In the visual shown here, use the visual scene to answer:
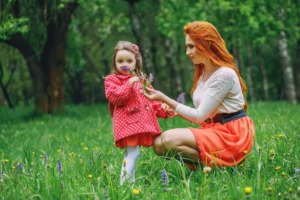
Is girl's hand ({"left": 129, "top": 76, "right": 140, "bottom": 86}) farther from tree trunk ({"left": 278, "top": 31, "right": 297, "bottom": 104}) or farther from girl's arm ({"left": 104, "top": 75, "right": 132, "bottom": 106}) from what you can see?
Answer: tree trunk ({"left": 278, "top": 31, "right": 297, "bottom": 104})

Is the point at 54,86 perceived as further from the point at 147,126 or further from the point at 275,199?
the point at 275,199

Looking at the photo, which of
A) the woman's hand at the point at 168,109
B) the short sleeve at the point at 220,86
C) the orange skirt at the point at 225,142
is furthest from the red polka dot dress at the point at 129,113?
the short sleeve at the point at 220,86

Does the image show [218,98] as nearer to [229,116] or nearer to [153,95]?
[229,116]

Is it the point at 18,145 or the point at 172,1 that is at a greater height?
the point at 172,1

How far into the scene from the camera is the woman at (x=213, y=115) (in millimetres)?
4035

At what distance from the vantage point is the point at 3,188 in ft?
11.9

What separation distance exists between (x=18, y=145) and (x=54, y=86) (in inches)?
240

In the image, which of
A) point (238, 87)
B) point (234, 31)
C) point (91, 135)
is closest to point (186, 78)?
point (234, 31)

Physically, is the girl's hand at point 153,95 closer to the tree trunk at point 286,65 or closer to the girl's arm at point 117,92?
the girl's arm at point 117,92

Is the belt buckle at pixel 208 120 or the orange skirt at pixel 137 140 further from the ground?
the belt buckle at pixel 208 120

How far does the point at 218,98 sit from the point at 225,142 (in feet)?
1.22

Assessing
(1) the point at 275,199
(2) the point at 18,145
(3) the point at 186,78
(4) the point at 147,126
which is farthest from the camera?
(3) the point at 186,78

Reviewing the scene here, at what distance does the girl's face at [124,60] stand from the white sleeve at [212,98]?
0.54 m

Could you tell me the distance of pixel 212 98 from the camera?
13.3 feet
